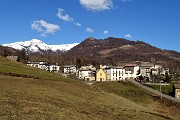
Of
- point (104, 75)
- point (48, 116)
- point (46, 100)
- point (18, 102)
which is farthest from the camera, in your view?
point (104, 75)

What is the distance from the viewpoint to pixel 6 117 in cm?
→ 3089

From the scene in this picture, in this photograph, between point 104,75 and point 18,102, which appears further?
point 104,75

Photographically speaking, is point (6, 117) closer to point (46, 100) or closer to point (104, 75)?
point (46, 100)

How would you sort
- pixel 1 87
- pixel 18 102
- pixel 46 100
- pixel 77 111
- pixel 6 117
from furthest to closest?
1. pixel 1 87
2. pixel 46 100
3. pixel 77 111
4. pixel 18 102
5. pixel 6 117

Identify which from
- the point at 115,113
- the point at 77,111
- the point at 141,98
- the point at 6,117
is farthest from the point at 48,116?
the point at 141,98

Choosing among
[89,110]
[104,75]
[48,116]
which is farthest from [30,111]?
[104,75]

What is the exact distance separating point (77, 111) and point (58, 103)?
3.54 metres

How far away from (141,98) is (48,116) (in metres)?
58.0

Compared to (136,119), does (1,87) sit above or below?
above

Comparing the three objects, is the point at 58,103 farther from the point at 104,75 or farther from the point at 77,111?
the point at 104,75

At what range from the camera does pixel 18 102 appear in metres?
38.0

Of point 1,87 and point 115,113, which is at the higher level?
point 1,87

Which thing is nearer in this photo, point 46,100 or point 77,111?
point 77,111

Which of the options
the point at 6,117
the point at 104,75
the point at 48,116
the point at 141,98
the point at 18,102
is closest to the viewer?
the point at 6,117
